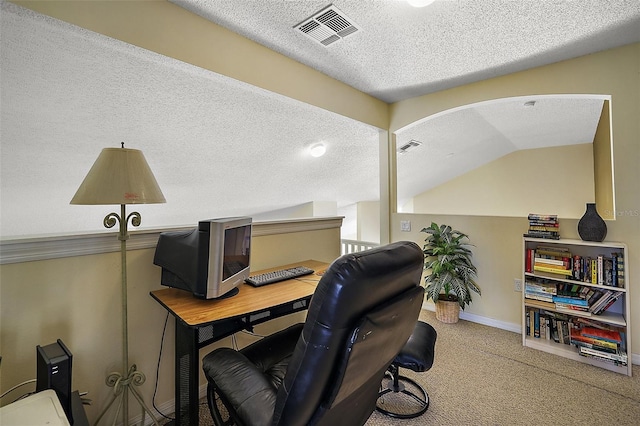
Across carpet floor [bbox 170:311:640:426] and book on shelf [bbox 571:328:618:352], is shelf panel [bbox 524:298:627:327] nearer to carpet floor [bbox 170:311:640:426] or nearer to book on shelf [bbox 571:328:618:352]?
→ book on shelf [bbox 571:328:618:352]

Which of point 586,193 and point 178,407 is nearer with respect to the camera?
point 178,407

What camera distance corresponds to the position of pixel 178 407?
1.36 m

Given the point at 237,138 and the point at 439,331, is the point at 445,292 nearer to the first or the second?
the point at 439,331

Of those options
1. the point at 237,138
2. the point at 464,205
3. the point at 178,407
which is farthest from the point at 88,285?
the point at 464,205

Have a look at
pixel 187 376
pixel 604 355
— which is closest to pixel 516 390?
pixel 604 355

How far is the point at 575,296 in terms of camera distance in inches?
91.4

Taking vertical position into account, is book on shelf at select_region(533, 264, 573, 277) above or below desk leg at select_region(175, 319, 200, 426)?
above

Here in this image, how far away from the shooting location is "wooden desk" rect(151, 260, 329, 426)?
49.4 inches

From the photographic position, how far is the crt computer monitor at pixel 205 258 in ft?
4.46

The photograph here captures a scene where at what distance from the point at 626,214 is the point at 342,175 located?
10.9 ft

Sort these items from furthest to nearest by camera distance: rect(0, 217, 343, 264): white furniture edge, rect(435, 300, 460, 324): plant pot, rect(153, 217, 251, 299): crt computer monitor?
rect(435, 300, 460, 324): plant pot
rect(153, 217, 251, 299): crt computer monitor
rect(0, 217, 343, 264): white furniture edge

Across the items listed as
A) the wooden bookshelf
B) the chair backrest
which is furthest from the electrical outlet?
the chair backrest

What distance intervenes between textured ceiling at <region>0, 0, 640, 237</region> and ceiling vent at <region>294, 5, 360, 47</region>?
0.18 ft

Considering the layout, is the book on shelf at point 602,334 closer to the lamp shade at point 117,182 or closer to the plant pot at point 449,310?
the plant pot at point 449,310
